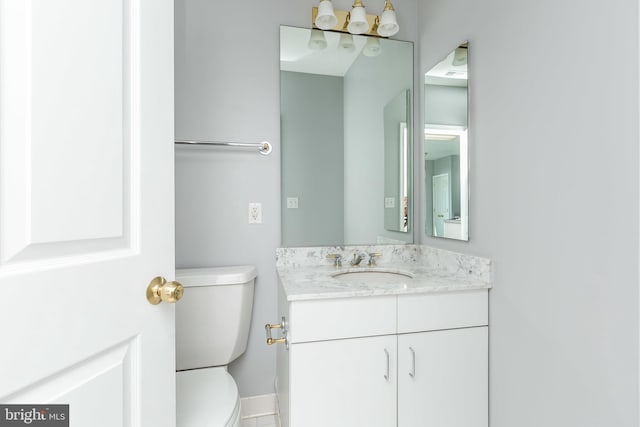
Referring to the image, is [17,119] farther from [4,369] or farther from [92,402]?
[92,402]

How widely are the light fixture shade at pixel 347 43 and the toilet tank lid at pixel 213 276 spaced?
4.05ft

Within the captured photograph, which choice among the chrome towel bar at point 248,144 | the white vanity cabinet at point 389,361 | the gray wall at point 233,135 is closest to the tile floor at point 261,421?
the gray wall at point 233,135

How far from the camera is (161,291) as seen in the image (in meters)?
0.69

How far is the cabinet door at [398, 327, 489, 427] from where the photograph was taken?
3.95ft

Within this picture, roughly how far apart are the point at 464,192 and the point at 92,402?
1385 mm

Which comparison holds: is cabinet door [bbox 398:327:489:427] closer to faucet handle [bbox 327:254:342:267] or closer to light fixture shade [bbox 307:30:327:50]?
faucet handle [bbox 327:254:342:267]

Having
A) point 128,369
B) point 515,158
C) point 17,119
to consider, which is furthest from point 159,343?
point 515,158

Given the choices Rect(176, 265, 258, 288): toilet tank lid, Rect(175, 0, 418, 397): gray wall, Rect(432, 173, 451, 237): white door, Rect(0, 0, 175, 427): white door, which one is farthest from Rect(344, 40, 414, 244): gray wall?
Rect(0, 0, 175, 427): white door

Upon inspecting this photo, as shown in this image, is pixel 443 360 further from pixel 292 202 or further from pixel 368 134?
pixel 368 134

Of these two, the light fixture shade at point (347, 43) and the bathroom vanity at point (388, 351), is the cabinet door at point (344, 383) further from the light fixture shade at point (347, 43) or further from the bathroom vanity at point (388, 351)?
the light fixture shade at point (347, 43)

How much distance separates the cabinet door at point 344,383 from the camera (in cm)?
112

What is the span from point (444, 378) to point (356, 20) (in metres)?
1.64

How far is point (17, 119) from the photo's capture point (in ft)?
1.49

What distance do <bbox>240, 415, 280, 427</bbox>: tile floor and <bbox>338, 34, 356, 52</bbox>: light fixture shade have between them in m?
1.91
